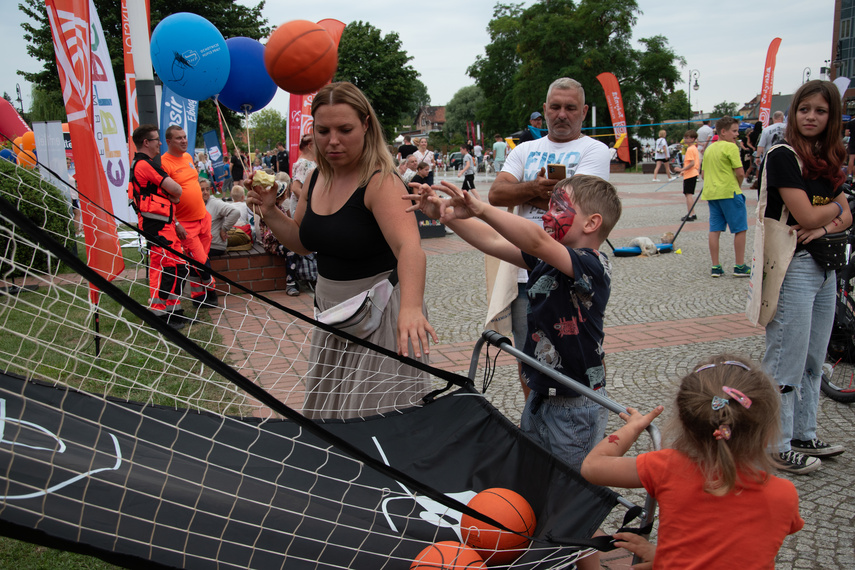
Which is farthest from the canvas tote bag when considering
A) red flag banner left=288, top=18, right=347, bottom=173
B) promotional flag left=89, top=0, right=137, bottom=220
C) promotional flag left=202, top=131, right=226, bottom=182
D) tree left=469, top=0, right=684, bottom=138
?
tree left=469, top=0, right=684, bottom=138

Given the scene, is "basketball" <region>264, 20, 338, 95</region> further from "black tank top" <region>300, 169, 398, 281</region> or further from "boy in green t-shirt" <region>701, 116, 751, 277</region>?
"boy in green t-shirt" <region>701, 116, 751, 277</region>

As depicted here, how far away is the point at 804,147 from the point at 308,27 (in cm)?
258

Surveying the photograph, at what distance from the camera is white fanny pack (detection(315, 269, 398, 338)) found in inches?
97.3

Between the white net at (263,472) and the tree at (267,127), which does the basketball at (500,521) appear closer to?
the white net at (263,472)

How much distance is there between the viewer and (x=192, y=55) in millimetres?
5887

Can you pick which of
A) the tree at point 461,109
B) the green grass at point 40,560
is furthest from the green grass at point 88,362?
the tree at point 461,109

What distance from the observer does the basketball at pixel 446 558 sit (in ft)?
6.17

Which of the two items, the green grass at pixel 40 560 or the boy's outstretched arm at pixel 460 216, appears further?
the green grass at pixel 40 560

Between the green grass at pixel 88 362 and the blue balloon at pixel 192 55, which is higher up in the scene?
the blue balloon at pixel 192 55

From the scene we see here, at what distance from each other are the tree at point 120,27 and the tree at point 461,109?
1886 inches

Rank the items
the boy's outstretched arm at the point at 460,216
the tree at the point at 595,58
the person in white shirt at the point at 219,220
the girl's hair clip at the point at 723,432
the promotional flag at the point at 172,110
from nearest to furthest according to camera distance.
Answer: the girl's hair clip at the point at 723,432, the boy's outstretched arm at the point at 460,216, the person in white shirt at the point at 219,220, the promotional flag at the point at 172,110, the tree at the point at 595,58

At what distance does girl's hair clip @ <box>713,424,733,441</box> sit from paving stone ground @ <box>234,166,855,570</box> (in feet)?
0.80

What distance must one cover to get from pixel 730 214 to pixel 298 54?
5832 mm

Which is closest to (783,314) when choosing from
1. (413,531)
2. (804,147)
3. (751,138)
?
(804,147)
